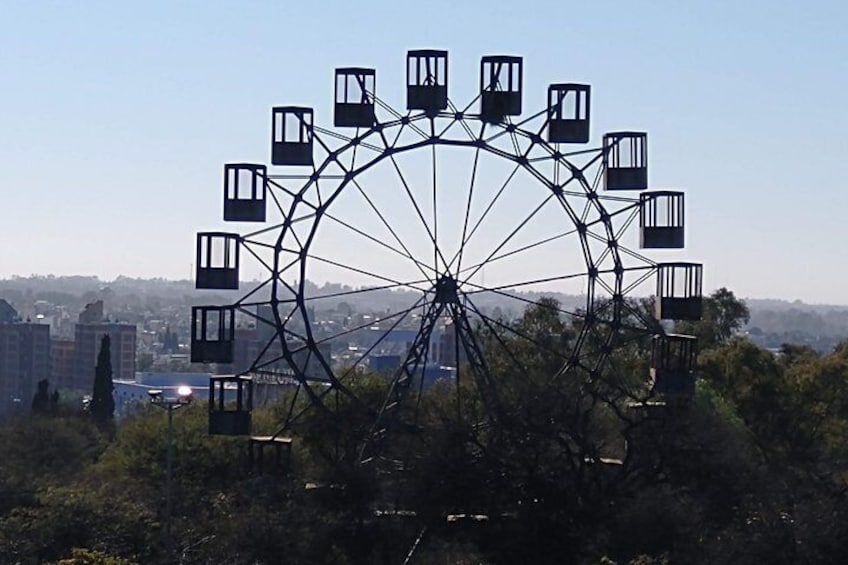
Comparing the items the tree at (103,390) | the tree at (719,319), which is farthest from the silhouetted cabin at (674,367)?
the tree at (103,390)

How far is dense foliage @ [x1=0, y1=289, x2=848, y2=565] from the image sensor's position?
35375 millimetres

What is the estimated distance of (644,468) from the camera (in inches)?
1553

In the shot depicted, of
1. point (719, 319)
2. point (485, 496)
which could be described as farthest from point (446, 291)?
point (719, 319)

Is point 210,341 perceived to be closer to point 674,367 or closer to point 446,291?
point 446,291

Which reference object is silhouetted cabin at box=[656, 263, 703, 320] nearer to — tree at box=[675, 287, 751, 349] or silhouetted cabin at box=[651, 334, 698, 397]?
silhouetted cabin at box=[651, 334, 698, 397]

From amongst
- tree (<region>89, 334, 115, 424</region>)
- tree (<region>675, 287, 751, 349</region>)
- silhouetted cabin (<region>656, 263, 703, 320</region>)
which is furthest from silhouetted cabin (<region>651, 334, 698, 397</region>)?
tree (<region>89, 334, 115, 424</region>)

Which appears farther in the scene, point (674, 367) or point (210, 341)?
point (674, 367)

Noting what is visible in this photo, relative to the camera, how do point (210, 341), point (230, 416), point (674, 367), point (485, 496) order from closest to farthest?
1. point (485, 496)
2. point (230, 416)
3. point (210, 341)
4. point (674, 367)

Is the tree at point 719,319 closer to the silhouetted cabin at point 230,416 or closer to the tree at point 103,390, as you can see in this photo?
the tree at point 103,390

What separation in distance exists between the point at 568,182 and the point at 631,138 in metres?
1.83

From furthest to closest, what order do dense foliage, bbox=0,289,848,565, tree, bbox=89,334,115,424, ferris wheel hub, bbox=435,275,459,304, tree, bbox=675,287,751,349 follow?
1. tree, bbox=89,334,115,424
2. tree, bbox=675,287,751,349
3. ferris wheel hub, bbox=435,275,459,304
4. dense foliage, bbox=0,289,848,565

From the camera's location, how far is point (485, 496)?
37312 mm

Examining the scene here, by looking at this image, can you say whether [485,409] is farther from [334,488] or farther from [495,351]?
[495,351]

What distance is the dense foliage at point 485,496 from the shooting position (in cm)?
3538
